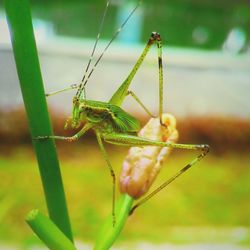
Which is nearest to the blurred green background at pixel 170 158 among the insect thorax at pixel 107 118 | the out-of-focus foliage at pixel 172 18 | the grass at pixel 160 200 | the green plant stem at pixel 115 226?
the grass at pixel 160 200

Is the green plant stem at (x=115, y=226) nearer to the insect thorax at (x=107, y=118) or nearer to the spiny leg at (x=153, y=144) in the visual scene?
the spiny leg at (x=153, y=144)

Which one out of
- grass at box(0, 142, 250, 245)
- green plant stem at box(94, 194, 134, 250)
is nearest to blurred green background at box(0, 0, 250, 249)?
grass at box(0, 142, 250, 245)

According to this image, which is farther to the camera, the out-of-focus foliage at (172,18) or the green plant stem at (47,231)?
the out-of-focus foliage at (172,18)

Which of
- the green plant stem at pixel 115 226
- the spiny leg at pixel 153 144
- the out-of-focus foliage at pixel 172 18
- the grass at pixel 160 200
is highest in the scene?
the out-of-focus foliage at pixel 172 18

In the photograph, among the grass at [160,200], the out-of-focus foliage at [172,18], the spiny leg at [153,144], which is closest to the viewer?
the spiny leg at [153,144]

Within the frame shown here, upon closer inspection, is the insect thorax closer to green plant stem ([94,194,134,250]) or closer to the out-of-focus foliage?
green plant stem ([94,194,134,250])

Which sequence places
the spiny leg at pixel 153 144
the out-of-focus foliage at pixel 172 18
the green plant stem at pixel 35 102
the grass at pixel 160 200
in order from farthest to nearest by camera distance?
the out-of-focus foliage at pixel 172 18 → the grass at pixel 160 200 → the spiny leg at pixel 153 144 → the green plant stem at pixel 35 102

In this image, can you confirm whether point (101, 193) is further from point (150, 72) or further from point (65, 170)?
point (150, 72)

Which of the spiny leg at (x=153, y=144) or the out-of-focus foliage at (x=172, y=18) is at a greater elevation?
the out-of-focus foliage at (x=172, y=18)
